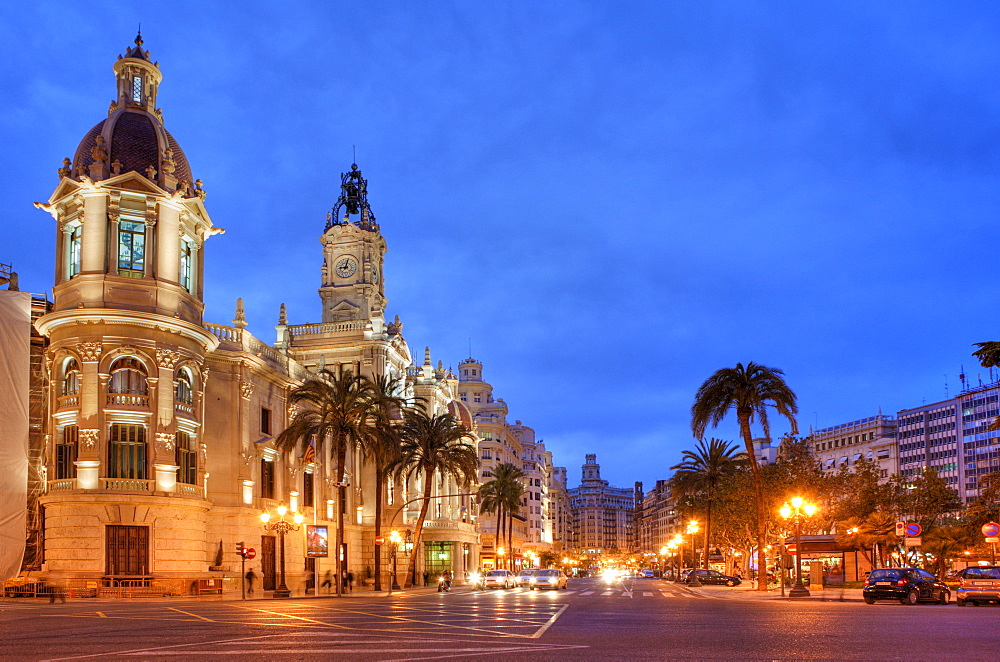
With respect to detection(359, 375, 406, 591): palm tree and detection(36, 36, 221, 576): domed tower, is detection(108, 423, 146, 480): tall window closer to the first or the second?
detection(36, 36, 221, 576): domed tower

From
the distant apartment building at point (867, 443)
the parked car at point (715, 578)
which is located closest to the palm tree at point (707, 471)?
the parked car at point (715, 578)

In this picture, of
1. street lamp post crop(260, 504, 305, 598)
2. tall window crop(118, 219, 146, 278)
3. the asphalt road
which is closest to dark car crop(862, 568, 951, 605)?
the asphalt road

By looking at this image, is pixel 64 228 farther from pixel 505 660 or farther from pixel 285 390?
pixel 505 660

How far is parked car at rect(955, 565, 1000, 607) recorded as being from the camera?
38281 millimetres

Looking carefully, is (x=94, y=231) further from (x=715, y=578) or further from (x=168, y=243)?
(x=715, y=578)

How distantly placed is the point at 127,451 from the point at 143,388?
10.4ft

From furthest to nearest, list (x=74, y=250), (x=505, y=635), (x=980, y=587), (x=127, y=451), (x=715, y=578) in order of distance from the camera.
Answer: (x=715, y=578), (x=74, y=250), (x=127, y=451), (x=980, y=587), (x=505, y=635)

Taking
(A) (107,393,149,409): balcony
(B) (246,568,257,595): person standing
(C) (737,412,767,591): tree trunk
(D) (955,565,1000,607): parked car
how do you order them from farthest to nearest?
(C) (737,412,767,591): tree trunk
(B) (246,568,257,595): person standing
(A) (107,393,149,409): balcony
(D) (955,565,1000,607): parked car

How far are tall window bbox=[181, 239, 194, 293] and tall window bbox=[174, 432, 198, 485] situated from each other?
804cm

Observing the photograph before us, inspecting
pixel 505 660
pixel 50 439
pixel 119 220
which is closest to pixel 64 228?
pixel 119 220

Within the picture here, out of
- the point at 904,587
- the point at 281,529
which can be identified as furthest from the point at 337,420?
the point at 904,587

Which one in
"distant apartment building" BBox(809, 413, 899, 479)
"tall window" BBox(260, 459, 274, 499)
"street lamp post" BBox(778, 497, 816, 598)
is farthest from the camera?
"distant apartment building" BBox(809, 413, 899, 479)

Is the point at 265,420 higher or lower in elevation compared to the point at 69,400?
lower

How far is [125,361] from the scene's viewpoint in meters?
49.5
